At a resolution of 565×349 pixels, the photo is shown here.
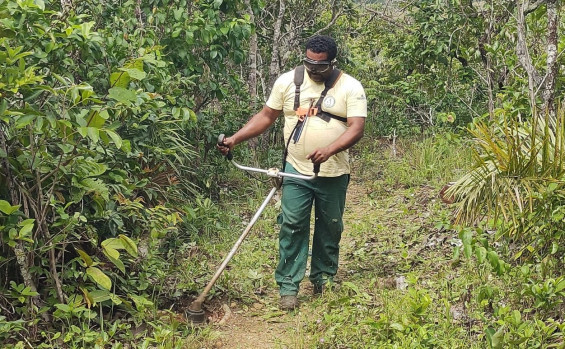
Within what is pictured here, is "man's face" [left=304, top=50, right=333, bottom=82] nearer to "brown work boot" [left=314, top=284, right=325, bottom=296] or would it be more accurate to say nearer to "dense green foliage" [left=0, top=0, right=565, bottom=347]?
"dense green foliage" [left=0, top=0, right=565, bottom=347]

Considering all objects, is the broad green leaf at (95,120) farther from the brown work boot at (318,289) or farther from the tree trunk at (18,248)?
the brown work boot at (318,289)

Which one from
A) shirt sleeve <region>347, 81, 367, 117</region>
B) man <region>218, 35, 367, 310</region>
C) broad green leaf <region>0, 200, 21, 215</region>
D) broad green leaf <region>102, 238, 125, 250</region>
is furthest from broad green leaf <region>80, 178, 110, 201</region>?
shirt sleeve <region>347, 81, 367, 117</region>

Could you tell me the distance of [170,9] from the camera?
21.5 feet

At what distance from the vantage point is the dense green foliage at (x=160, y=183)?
3.81m

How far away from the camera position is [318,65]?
465cm

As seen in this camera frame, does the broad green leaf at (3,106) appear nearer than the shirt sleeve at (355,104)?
Yes

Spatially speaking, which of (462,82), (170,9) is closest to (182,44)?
(170,9)

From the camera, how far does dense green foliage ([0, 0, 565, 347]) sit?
381 cm

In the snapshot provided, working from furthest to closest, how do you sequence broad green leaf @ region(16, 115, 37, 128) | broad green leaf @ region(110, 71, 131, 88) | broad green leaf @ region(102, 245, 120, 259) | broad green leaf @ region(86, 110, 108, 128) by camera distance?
1. broad green leaf @ region(102, 245, 120, 259)
2. broad green leaf @ region(110, 71, 131, 88)
3. broad green leaf @ region(86, 110, 108, 128)
4. broad green leaf @ region(16, 115, 37, 128)

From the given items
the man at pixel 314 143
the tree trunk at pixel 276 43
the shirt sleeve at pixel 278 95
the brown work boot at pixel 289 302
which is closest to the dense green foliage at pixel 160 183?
the brown work boot at pixel 289 302

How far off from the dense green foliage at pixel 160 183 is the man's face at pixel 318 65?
105 centimetres

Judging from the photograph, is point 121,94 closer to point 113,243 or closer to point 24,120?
point 24,120

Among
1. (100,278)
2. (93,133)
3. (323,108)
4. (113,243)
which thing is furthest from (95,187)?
(323,108)

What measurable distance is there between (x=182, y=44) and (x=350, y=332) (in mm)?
3474
